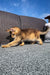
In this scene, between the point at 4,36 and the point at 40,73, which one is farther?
the point at 4,36

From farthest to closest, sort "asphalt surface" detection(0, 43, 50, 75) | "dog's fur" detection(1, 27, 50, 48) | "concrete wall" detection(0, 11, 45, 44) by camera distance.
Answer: "concrete wall" detection(0, 11, 45, 44) → "dog's fur" detection(1, 27, 50, 48) → "asphalt surface" detection(0, 43, 50, 75)

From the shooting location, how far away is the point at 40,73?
322 mm

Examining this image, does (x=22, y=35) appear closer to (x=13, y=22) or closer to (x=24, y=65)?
(x=13, y=22)

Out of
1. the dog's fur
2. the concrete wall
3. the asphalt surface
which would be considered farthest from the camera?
the concrete wall

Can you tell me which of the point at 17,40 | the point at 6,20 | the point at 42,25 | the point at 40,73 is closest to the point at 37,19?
the point at 42,25

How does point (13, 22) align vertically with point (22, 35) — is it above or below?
above

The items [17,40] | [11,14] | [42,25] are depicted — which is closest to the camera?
[17,40]

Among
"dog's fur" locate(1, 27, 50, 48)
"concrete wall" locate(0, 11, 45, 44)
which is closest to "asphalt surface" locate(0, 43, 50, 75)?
"dog's fur" locate(1, 27, 50, 48)

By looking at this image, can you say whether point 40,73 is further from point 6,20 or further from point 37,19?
point 37,19

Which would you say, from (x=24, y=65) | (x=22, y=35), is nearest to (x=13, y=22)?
(x=22, y=35)

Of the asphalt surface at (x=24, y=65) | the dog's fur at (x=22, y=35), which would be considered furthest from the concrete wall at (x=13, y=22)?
the asphalt surface at (x=24, y=65)

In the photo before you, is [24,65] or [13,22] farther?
[13,22]

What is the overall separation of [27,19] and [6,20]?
1.42 ft

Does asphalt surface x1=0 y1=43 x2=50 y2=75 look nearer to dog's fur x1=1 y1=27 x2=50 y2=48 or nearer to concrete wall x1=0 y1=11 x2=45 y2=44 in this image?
dog's fur x1=1 y1=27 x2=50 y2=48
